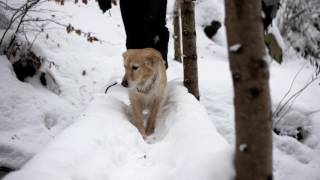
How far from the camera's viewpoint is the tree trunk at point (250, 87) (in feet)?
6.33

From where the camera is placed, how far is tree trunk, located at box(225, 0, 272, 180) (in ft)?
6.33

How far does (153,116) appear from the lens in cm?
470

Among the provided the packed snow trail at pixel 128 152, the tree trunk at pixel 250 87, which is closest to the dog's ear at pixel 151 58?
the packed snow trail at pixel 128 152

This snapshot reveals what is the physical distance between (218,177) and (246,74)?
63 cm

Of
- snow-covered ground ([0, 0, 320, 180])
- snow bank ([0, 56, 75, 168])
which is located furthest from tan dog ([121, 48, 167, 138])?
snow bank ([0, 56, 75, 168])

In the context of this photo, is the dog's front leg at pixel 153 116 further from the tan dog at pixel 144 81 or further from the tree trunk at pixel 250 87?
the tree trunk at pixel 250 87

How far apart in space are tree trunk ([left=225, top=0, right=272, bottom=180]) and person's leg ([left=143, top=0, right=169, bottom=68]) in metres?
3.22

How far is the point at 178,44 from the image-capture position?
948 cm

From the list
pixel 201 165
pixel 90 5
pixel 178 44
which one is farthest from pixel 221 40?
pixel 201 165

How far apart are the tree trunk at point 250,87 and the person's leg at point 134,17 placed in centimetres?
325

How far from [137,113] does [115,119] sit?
0.63 metres

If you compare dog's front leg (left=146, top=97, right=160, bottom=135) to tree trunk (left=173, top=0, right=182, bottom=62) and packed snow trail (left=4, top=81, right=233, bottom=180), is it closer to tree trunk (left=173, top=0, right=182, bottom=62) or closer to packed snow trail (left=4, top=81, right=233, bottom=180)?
packed snow trail (left=4, top=81, right=233, bottom=180)

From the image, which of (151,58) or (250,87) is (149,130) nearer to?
(151,58)

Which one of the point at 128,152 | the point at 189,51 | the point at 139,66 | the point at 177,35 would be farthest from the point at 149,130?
the point at 177,35
